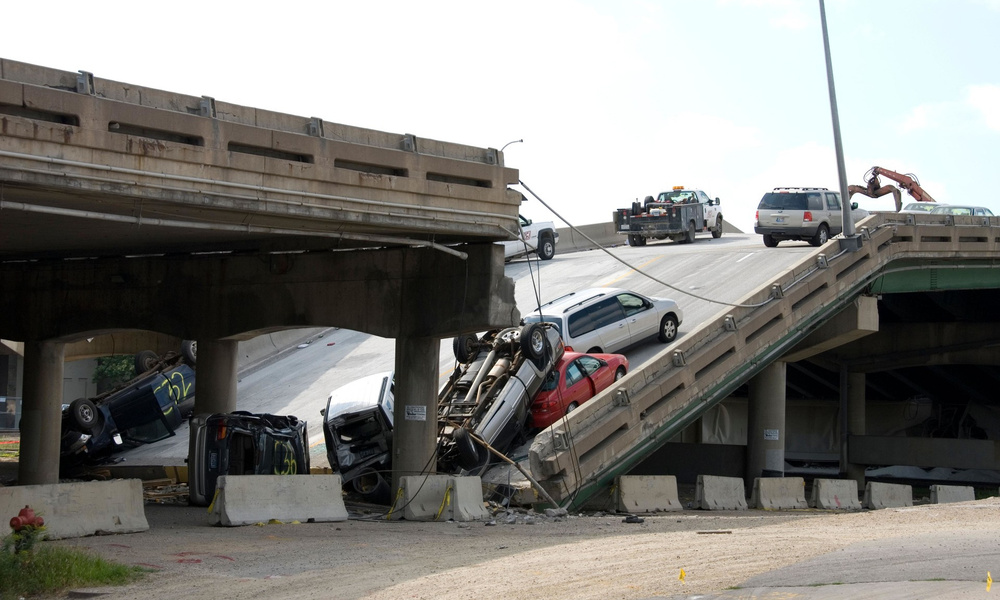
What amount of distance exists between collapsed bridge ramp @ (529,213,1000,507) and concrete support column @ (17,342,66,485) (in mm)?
10987

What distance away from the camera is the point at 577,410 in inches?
771

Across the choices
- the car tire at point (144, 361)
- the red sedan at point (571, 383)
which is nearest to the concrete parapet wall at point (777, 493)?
the red sedan at point (571, 383)

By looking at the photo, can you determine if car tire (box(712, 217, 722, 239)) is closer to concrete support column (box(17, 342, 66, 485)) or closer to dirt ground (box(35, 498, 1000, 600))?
concrete support column (box(17, 342, 66, 485))

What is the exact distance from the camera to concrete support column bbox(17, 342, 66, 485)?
23156 mm

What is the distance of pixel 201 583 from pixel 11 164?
192 inches

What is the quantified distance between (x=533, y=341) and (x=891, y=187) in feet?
120

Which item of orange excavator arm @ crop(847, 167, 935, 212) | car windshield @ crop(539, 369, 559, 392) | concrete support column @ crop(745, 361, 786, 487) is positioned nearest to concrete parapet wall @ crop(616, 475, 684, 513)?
car windshield @ crop(539, 369, 559, 392)

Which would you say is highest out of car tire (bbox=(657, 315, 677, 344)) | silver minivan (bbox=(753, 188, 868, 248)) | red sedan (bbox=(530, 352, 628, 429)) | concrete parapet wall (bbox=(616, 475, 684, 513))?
silver minivan (bbox=(753, 188, 868, 248))

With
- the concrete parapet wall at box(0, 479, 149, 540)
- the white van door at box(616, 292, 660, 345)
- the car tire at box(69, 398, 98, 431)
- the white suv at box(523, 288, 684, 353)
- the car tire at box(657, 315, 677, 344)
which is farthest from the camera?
the car tire at box(69, 398, 98, 431)

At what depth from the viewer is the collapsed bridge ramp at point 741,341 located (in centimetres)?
1925

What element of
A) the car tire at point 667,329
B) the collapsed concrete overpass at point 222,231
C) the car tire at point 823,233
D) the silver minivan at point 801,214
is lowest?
the car tire at point 667,329

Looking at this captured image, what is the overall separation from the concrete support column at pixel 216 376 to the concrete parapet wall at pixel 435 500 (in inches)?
278

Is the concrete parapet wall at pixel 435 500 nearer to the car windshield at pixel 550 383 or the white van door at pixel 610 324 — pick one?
the car windshield at pixel 550 383

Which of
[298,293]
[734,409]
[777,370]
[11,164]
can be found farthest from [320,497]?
[734,409]
